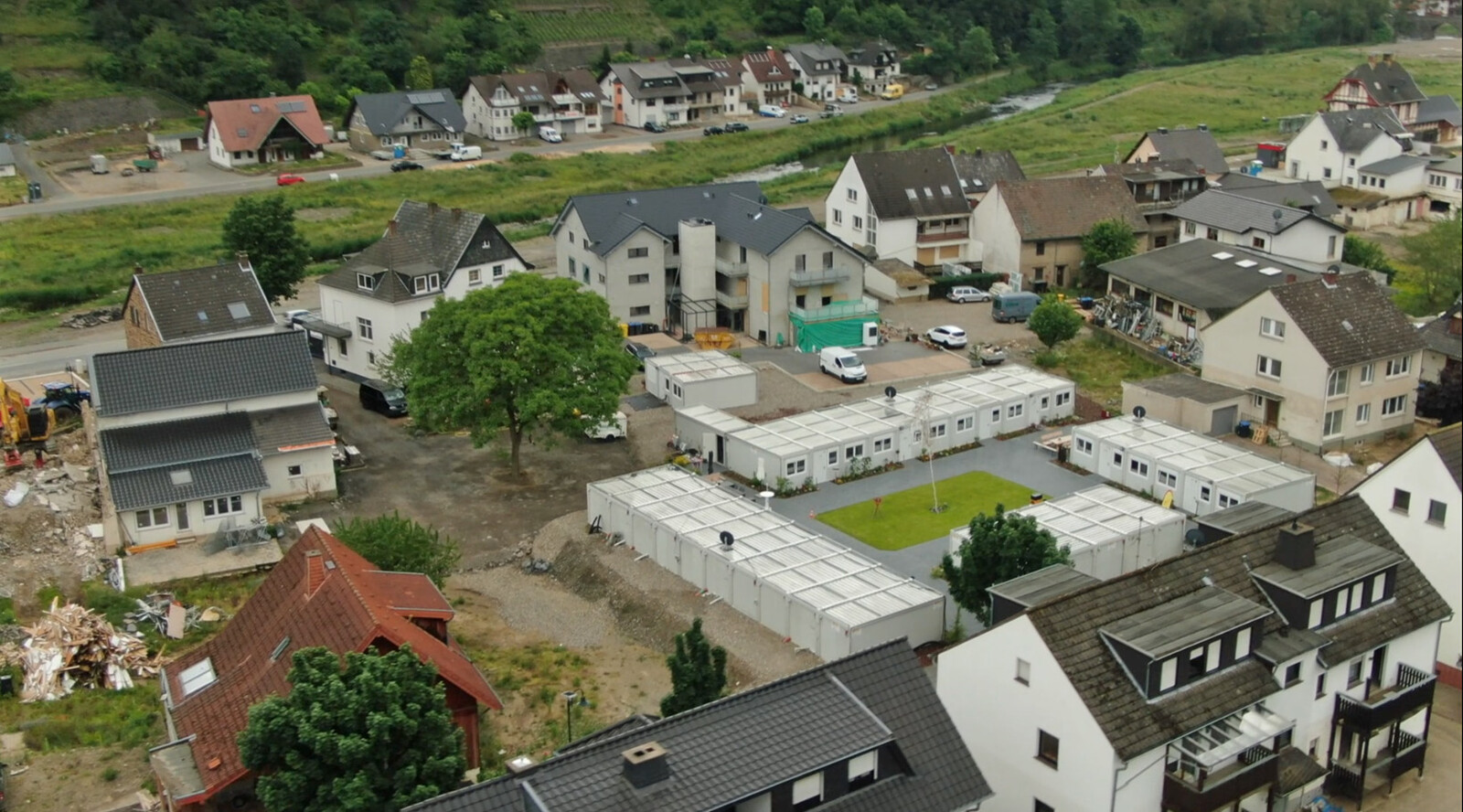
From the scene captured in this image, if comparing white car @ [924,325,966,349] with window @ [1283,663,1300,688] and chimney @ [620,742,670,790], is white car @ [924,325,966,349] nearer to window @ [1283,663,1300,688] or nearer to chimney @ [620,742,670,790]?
window @ [1283,663,1300,688]

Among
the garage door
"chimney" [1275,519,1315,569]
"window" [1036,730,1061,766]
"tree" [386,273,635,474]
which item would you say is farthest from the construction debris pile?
the garage door

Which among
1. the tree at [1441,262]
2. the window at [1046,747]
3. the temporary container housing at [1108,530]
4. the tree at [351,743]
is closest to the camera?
the tree at [351,743]

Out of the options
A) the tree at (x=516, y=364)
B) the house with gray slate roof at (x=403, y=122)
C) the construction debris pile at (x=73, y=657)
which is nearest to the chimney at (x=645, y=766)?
the construction debris pile at (x=73, y=657)

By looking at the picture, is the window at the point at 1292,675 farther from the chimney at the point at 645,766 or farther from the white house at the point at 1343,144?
the white house at the point at 1343,144

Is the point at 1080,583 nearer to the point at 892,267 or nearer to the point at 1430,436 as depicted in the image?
the point at 1430,436

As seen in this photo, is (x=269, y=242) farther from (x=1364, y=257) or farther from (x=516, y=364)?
(x=1364, y=257)

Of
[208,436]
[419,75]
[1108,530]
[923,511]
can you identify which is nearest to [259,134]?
[419,75]
